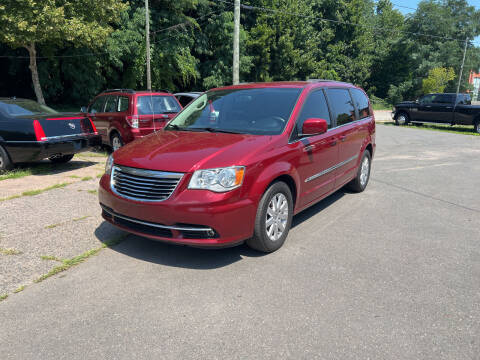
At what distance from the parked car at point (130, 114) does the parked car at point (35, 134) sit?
149cm

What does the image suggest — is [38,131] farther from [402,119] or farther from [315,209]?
[402,119]

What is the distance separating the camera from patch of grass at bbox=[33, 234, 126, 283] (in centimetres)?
362

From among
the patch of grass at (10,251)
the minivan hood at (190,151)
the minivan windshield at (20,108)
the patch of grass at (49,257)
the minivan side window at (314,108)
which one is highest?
the minivan side window at (314,108)

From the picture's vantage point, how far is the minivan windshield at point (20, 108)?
7.54m

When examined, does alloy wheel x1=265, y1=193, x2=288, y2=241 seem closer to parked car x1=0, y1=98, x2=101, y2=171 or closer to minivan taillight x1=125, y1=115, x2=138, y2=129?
parked car x1=0, y1=98, x2=101, y2=171

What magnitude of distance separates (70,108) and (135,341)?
27.5 m

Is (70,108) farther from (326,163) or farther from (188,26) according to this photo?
(326,163)

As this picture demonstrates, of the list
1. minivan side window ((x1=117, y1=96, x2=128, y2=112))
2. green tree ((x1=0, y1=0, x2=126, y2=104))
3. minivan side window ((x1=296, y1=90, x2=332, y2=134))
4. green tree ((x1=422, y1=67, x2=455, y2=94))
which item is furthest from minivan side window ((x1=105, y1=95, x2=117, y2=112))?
green tree ((x1=422, y1=67, x2=455, y2=94))

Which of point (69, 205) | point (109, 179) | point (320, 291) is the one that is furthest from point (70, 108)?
point (320, 291)

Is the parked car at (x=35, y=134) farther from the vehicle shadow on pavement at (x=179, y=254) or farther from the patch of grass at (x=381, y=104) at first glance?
the patch of grass at (x=381, y=104)

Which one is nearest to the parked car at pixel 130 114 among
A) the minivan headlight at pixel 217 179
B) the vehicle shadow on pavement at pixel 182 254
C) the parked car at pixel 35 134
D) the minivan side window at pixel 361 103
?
the parked car at pixel 35 134

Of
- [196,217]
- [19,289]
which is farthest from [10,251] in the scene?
[196,217]

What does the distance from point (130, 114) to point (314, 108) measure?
228 inches

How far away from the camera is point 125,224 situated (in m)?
3.90
